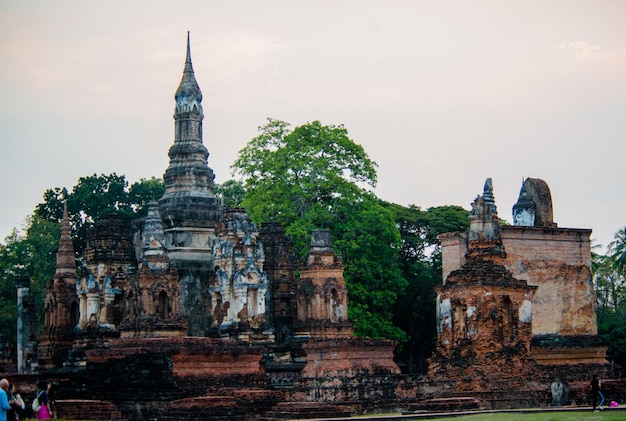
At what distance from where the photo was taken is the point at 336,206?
50.1 meters

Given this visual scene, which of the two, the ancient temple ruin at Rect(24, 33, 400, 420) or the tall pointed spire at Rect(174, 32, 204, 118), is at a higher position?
the tall pointed spire at Rect(174, 32, 204, 118)

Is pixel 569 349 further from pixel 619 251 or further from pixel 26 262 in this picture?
pixel 26 262

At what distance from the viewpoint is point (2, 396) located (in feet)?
65.3

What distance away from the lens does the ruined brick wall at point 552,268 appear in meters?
41.1

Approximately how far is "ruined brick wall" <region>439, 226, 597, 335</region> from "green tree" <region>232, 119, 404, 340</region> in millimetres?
7261

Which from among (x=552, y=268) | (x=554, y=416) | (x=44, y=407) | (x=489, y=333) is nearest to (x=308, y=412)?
(x=489, y=333)

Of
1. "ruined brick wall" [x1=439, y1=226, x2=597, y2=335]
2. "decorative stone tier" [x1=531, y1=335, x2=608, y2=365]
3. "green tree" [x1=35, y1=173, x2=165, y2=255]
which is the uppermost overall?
"green tree" [x1=35, y1=173, x2=165, y2=255]

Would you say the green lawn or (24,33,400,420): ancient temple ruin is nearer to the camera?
the green lawn

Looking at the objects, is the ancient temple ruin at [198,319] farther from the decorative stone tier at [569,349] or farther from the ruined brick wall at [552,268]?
the decorative stone tier at [569,349]

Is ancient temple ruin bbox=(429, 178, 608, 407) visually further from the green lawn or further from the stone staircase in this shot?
the green lawn

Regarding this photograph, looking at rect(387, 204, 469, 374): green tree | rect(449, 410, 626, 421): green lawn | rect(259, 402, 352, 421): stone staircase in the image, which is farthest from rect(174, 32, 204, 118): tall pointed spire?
rect(449, 410, 626, 421): green lawn

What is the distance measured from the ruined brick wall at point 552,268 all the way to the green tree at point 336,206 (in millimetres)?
7261

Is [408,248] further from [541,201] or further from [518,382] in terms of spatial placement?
[518,382]

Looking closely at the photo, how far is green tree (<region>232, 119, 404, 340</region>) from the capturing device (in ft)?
159
